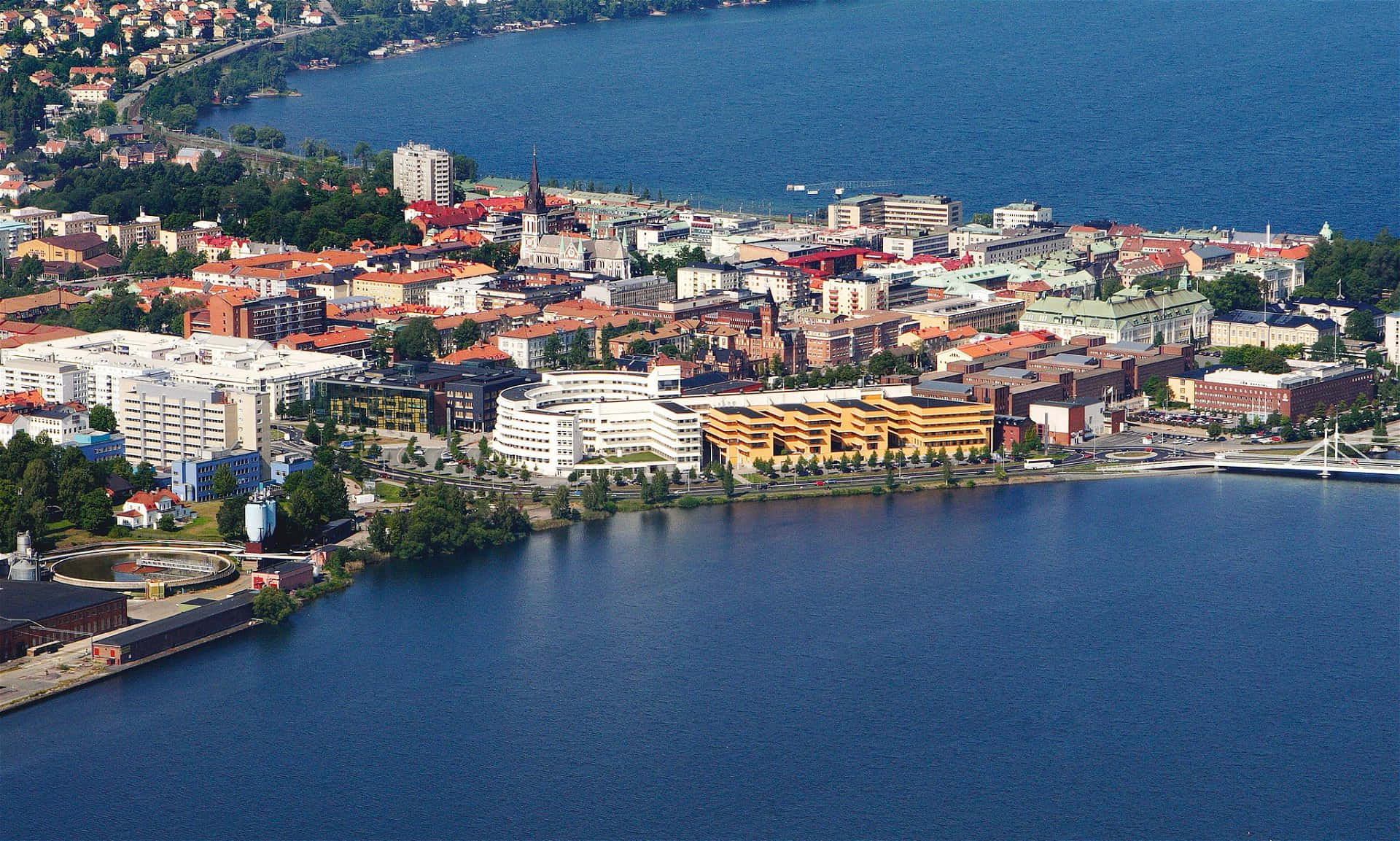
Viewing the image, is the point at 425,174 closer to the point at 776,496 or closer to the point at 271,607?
the point at 776,496

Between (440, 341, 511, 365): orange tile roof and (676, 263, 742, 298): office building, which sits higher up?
(676, 263, 742, 298): office building

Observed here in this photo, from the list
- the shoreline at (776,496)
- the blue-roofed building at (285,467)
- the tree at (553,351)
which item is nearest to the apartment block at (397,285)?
the tree at (553,351)

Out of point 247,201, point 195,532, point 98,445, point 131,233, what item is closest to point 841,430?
point 195,532

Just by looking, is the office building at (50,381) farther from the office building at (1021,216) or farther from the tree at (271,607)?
the office building at (1021,216)

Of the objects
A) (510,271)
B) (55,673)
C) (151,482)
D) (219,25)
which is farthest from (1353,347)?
(219,25)

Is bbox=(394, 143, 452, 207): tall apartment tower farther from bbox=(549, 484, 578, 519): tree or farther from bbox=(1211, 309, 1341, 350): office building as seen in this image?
bbox=(549, 484, 578, 519): tree

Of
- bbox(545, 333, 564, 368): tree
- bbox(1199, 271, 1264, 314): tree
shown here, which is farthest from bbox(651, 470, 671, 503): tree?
bbox(1199, 271, 1264, 314): tree
